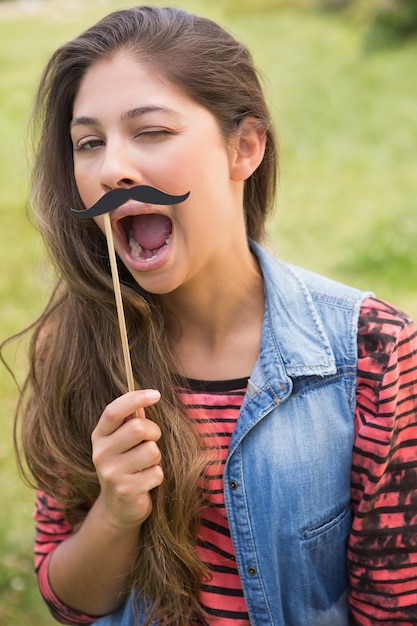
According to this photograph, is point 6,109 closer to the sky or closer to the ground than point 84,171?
closer to the sky

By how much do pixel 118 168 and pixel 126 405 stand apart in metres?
0.45

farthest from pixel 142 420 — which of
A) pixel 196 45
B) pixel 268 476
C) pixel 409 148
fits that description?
pixel 409 148

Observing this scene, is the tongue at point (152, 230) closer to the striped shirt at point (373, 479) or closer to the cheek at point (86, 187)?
the cheek at point (86, 187)

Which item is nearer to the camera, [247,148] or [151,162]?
[151,162]

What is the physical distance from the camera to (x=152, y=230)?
175cm

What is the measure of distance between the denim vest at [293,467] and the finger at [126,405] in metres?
0.29

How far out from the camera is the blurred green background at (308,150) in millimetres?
3793

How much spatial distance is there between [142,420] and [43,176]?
66cm

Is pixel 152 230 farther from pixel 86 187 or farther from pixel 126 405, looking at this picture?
pixel 126 405

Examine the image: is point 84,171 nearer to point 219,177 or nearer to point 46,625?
point 219,177

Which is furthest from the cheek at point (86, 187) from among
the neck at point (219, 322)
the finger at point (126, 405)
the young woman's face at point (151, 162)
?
the finger at point (126, 405)

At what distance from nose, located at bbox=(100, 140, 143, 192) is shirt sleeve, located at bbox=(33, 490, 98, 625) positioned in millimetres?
832

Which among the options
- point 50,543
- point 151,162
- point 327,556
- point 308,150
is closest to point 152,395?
point 151,162

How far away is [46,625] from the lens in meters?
2.85
